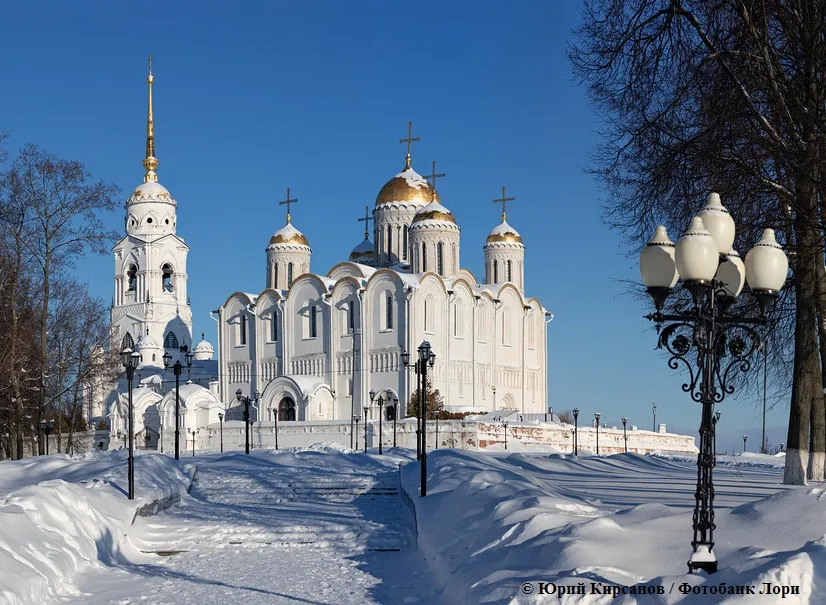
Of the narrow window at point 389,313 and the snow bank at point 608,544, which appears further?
the narrow window at point 389,313

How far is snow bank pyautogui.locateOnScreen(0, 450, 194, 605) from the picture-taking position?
34.2 feet

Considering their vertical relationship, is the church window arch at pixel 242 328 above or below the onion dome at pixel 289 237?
below

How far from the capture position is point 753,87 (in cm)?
1557

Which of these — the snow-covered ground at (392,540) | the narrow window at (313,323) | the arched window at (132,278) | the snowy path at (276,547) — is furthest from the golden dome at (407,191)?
the snow-covered ground at (392,540)

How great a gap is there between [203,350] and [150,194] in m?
12.3

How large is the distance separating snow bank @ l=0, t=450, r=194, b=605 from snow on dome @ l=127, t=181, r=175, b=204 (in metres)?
56.9

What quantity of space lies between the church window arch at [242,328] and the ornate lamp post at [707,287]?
197 ft

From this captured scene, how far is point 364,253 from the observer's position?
73500 mm

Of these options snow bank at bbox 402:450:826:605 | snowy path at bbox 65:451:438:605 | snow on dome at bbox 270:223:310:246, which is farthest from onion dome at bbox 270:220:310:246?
snow bank at bbox 402:450:826:605

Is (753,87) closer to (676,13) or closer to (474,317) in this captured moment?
(676,13)

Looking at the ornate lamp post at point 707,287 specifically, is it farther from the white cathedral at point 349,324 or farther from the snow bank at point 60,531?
the white cathedral at point 349,324

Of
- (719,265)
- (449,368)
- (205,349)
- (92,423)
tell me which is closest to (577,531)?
(719,265)

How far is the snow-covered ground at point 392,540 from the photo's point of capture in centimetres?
838

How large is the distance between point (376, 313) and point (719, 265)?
5232cm
